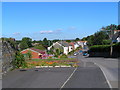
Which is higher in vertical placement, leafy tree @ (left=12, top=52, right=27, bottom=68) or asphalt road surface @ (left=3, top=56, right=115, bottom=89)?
leafy tree @ (left=12, top=52, right=27, bottom=68)

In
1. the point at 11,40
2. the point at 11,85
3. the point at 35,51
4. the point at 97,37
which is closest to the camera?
the point at 11,85

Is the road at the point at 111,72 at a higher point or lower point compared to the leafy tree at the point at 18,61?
lower

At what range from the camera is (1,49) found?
635 inches

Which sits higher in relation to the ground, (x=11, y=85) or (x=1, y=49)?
(x=1, y=49)

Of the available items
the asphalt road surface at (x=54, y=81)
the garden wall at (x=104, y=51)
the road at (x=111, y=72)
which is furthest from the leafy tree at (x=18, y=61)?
the garden wall at (x=104, y=51)

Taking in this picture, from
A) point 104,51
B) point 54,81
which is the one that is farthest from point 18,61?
point 104,51

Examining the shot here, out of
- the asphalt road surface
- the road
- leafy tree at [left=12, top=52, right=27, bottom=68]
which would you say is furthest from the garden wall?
the asphalt road surface

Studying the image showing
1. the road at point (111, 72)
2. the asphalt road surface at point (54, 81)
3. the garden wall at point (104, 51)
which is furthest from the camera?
the garden wall at point (104, 51)

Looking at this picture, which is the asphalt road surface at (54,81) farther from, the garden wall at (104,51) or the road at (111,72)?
the garden wall at (104,51)

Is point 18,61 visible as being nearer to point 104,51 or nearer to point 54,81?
point 54,81

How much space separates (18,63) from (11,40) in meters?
2.72

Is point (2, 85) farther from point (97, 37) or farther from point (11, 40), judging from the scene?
point (97, 37)

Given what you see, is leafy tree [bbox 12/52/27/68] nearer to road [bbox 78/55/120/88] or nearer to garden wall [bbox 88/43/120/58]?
road [bbox 78/55/120/88]

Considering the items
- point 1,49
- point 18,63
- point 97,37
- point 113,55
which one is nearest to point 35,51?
point 97,37
